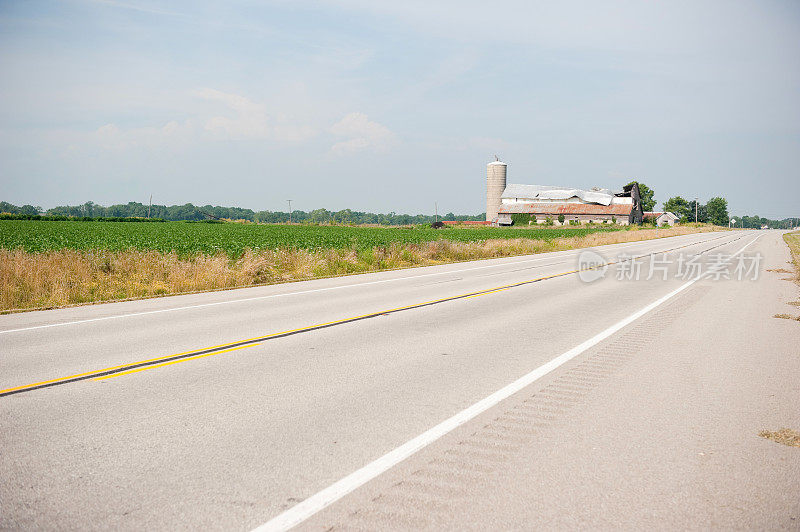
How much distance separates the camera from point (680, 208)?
192875mm

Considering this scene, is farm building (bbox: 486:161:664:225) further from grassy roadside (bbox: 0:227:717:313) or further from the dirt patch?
the dirt patch

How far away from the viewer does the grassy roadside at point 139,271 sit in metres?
13.5

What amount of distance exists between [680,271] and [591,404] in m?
20.0

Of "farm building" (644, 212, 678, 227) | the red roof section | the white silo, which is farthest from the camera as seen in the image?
"farm building" (644, 212, 678, 227)

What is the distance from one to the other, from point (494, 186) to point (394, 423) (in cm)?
13065

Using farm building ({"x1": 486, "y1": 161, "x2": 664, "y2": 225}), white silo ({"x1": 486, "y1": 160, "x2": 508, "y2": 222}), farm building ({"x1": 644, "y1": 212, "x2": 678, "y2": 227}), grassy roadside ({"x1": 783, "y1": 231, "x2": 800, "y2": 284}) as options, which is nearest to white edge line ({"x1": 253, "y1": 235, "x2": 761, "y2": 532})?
grassy roadside ({"x1": 783, "y1": 231, "x2": 800, "y2": 284})

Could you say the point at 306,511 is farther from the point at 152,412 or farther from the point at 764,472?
the point at 764,472

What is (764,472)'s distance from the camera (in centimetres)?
434

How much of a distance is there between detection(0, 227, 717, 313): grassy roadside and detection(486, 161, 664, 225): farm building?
9479cm

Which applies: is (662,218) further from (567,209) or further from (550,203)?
(567,209)

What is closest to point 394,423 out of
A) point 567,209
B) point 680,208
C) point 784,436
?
point 784,436

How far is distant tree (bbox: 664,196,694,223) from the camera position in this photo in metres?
192

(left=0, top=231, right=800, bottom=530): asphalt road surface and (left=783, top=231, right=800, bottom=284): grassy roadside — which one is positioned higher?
(left=783, top=231, right=800, bottom=284): grassy roadside

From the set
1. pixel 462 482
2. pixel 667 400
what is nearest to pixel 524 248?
pixel 667 400
